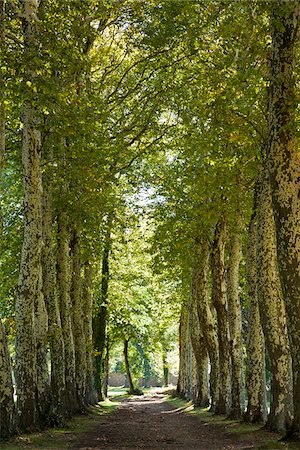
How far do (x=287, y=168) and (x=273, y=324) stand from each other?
197 inches

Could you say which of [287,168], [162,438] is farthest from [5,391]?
[287,168]

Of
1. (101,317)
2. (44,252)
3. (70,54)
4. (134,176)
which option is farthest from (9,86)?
(101,317)

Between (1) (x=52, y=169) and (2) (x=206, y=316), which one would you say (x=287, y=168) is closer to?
(1) (x=52, y=169)

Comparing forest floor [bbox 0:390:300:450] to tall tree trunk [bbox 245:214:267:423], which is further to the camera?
tall tree trunk [bbox 245:214:267:423]

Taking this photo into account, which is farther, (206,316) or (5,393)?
(206,316)

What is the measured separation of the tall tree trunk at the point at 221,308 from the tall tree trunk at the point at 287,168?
1253 cm

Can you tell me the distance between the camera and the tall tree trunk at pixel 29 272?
1460cm

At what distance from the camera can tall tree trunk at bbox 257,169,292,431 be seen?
1504 centimetres

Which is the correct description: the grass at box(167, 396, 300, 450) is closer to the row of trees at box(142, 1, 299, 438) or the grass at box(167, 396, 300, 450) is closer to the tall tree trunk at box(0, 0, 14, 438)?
the row of trees at box(142, 1, 299, 438)

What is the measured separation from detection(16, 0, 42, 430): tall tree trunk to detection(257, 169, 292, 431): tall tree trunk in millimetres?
5907

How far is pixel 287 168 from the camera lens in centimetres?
1173

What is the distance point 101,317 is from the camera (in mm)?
37031

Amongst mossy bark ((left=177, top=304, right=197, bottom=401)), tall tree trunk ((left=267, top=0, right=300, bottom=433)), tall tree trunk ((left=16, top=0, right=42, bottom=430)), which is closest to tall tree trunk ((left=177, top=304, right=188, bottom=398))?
mossy bark ((left=177, top=304, right=197, bottom=401))

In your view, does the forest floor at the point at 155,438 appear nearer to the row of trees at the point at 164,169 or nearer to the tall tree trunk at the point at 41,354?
the row of trees at the point at 164,169
